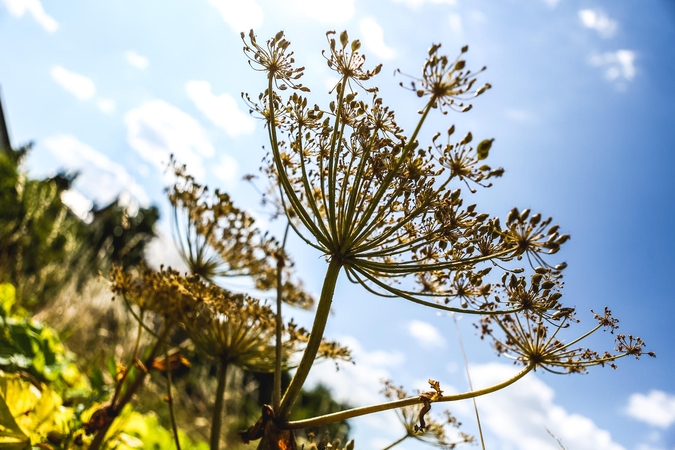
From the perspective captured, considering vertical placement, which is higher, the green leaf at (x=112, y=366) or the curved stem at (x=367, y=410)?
the curved stem at (x=367, y=410)

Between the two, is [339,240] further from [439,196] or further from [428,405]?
[428,405]

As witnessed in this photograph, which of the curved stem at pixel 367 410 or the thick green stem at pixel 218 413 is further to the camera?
the thick green stem at pixel 218 413

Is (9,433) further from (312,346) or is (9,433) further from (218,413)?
(312,346)

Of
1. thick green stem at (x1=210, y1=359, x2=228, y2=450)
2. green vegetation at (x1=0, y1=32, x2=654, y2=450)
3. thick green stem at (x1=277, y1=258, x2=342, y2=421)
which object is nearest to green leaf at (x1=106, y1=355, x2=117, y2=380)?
green vegetation at (x1=0, y1=32, x2=654, y2=450)

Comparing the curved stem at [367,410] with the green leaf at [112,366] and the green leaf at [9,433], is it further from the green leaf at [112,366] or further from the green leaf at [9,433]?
the green leaf at [112,366]

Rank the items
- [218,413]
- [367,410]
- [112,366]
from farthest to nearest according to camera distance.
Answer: [112,366] < [218,413] < [367,410]

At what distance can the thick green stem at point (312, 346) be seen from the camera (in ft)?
4.62

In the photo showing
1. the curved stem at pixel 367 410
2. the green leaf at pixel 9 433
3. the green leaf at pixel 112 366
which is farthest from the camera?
the green leaf at pixel 112 366

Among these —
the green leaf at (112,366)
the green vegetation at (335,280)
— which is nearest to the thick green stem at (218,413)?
the green vegetation at (335,280)

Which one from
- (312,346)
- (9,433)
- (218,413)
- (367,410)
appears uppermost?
(312,346)

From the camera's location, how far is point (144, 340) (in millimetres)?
3908

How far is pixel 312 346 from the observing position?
1454 mm

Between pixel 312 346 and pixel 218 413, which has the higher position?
pixel 312 346

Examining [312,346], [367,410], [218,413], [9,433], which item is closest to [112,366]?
[9,433]
